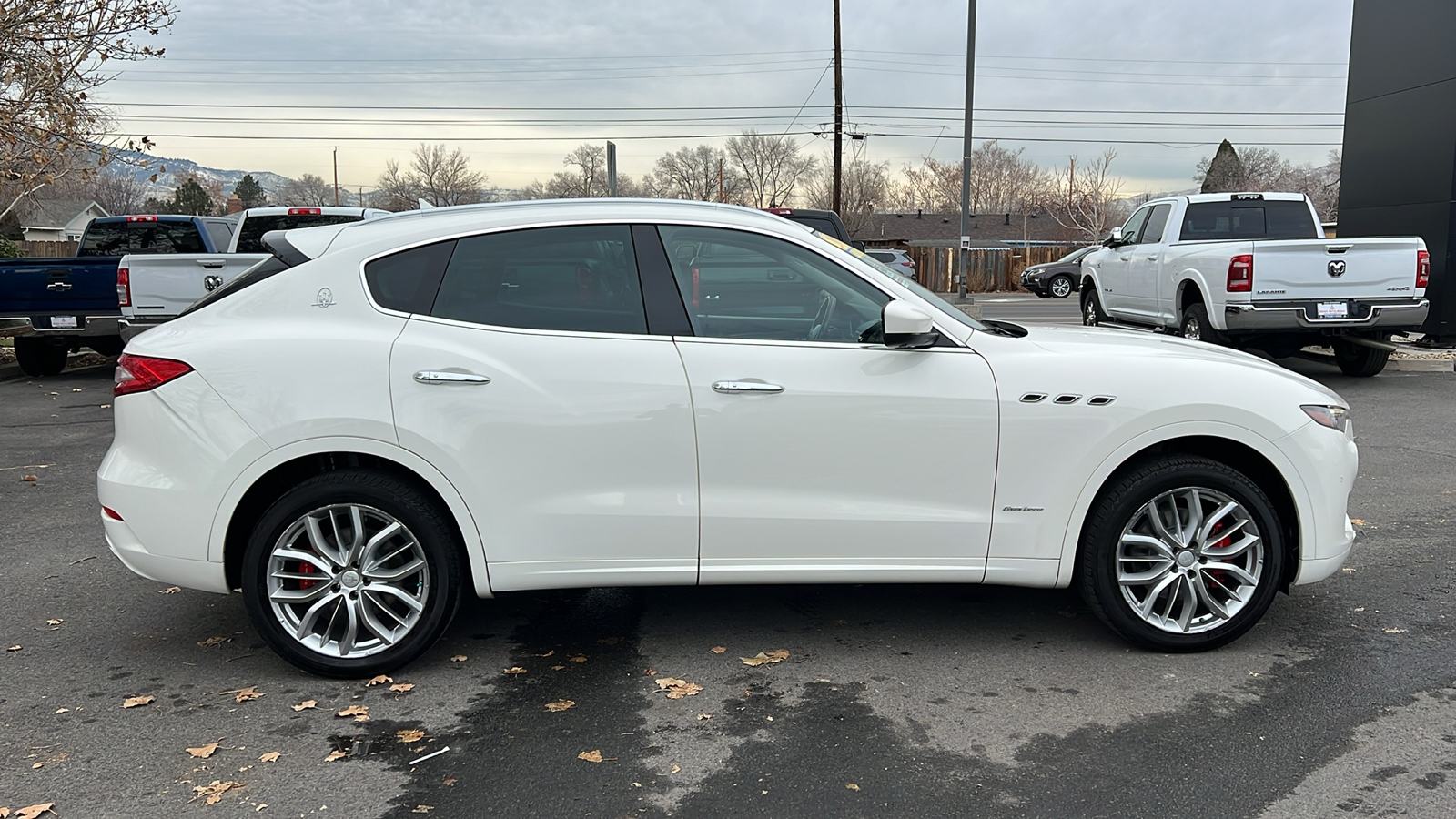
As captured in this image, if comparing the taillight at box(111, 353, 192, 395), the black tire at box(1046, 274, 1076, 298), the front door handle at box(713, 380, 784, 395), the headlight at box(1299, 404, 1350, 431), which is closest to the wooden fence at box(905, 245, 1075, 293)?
the black tire at box(1046, 274, 1076, 298)

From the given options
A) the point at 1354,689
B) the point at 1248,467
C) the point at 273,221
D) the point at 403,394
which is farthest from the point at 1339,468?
the point at 273,221

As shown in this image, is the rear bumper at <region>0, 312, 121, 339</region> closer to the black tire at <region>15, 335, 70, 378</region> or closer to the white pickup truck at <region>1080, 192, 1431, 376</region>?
the black tire at <region>15, 335, 70, 378</region>

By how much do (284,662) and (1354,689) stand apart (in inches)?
161

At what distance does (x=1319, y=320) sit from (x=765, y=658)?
8.97 m

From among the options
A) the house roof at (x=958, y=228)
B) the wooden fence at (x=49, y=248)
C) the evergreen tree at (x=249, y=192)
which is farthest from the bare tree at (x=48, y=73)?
the evergreen tree at (x=249, y=192)

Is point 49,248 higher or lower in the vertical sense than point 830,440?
higher

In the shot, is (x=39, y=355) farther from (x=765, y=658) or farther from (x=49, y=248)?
(x=49, y=248)

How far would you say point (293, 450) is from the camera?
394 centimetres

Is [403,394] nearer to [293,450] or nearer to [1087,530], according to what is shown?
[293,450]

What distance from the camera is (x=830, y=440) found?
13.1 ft

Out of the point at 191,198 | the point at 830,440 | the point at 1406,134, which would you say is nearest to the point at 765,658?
the point at 830,440

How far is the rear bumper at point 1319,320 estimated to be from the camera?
10.8 meters

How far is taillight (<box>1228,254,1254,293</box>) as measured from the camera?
10711 millimetres

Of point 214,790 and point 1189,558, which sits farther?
point 1189,558
